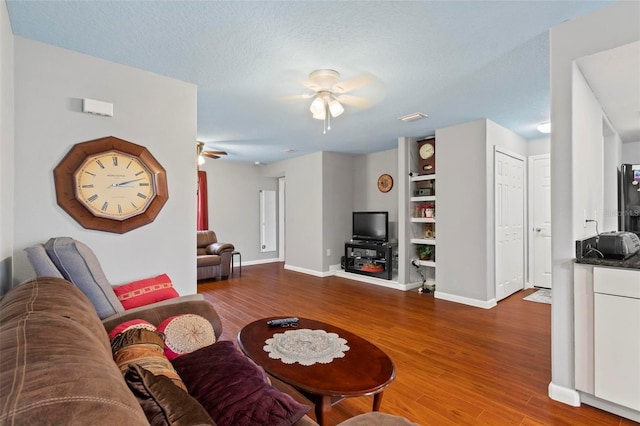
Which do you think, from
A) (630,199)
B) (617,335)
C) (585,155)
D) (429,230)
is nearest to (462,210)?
(429,230)

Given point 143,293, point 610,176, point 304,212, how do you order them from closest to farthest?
1. point 143,293
2. point 610,176
3. point 304,212

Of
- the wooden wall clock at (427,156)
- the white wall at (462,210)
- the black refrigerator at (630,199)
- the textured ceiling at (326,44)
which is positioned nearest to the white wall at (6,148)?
the textured ceiling at (326,44)

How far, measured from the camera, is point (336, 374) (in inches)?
59.4

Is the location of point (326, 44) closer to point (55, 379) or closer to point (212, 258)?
point (55, 379)

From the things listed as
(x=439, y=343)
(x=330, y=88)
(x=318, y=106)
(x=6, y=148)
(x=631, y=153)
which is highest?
(x=330, y=88)

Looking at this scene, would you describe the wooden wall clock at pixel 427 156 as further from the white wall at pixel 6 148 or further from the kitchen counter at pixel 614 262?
the white wall at pixel 6 148

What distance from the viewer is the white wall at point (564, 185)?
200 cm

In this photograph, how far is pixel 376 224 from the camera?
19.2ft

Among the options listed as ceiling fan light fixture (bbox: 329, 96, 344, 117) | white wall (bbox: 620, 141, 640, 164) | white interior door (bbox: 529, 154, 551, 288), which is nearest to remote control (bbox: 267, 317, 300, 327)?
ceiling fan light fixture (bbox: 329, 96, 344, 117)

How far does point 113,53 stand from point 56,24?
371 millimetres

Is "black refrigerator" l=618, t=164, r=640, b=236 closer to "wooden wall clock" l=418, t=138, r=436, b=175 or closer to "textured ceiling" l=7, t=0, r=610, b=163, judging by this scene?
"textured ceiling" l=7, t=0, r=610, b=163

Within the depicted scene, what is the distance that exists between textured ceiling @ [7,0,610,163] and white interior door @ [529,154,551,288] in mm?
1520

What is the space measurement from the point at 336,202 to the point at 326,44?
4.27 m

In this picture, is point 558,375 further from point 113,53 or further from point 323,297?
point 113,53
